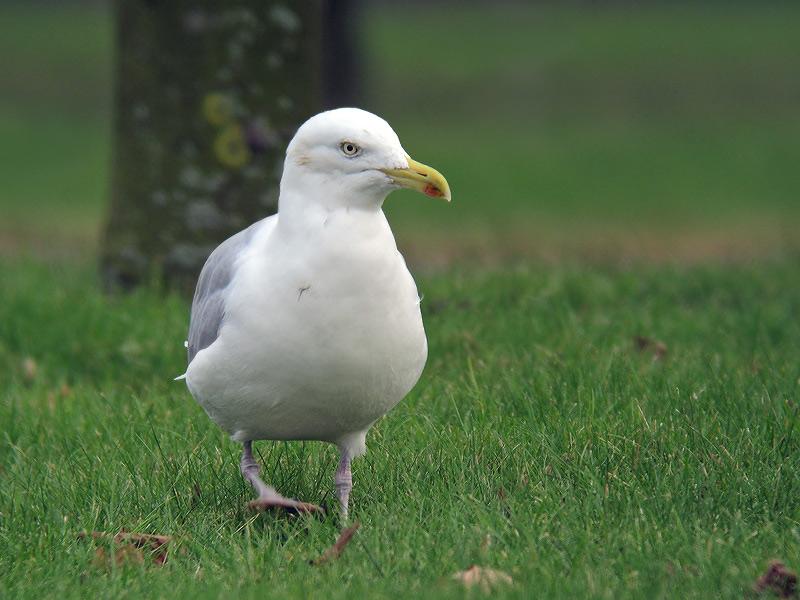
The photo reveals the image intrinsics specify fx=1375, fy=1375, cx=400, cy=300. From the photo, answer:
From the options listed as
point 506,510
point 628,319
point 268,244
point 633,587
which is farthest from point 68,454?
point 628,319

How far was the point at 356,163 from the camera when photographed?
400cm

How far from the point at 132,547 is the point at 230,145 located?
12.3ft

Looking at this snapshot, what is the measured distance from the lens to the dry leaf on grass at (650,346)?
6.13 m

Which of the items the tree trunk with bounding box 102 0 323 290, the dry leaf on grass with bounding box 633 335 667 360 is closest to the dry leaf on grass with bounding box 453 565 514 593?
the dry leaf on grass with bounding box 633 335 667 360

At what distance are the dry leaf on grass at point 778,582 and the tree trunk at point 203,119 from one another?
4445 mm

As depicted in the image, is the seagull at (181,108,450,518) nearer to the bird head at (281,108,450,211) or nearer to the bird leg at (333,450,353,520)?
the bird head at (281,108,450,211)

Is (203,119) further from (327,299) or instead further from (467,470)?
(327,299)

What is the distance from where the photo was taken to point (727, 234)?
1402 cm

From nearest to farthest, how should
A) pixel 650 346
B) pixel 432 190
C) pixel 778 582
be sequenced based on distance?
pixel 778 582 < pixel 432 190 < pixel 650 346

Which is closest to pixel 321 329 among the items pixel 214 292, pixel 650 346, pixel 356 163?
pixel 356 163

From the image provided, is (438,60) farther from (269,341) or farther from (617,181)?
(269,341)

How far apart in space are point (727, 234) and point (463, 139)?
1001 cm

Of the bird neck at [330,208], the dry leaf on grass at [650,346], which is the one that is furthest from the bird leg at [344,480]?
the dry leaf on grass at [650,346]

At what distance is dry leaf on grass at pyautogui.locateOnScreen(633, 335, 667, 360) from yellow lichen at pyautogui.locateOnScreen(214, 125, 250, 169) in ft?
8.07
